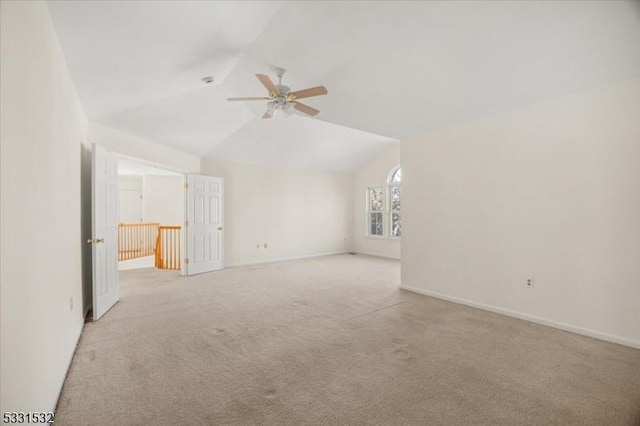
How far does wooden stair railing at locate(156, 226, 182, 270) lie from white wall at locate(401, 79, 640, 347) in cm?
566

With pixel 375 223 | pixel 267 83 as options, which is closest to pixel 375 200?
pixel 375 223

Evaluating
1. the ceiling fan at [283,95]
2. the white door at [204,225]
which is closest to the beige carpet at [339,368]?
the white door at [204,225]

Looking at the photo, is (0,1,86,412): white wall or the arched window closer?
(0,1,86,412): white wall

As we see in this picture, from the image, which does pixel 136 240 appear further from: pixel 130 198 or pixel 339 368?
pixel 339 368

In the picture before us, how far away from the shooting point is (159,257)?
7195 millimetres

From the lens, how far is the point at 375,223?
9.36 metres

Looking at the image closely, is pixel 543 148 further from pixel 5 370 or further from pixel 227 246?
pixel 227 246

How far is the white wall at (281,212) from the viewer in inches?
284

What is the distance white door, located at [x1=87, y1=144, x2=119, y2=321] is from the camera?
12.0 feet

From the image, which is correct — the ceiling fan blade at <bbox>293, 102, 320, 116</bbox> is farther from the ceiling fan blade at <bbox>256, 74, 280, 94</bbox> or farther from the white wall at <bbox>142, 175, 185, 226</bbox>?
the white wall at <bbox>142, 175, 185, 226</bbox>

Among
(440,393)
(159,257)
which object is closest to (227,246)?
(159,257)

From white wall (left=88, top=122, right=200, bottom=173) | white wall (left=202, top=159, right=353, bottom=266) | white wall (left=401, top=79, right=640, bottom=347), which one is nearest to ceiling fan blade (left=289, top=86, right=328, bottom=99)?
white wall (left=401, top=79, right=640, bottom=347)

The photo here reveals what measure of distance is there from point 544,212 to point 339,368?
2970 millimetres

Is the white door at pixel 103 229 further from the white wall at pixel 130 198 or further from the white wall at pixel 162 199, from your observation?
the white wall at pixel 130 198
